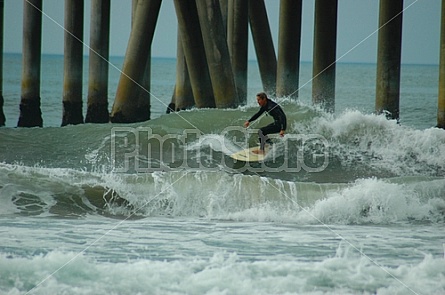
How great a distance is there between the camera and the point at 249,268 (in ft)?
34.6

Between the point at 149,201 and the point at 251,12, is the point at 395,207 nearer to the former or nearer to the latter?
the point at 149,201

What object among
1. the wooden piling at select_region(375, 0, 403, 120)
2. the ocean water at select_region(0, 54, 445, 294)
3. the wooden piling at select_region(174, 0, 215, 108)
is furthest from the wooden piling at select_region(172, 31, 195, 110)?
the wooden piling at select_region(375, 0, 403, 120)

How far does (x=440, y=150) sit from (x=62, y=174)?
7426mm

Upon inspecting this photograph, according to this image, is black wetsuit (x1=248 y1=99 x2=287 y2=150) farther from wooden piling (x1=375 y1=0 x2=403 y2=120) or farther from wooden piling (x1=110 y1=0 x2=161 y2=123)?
wooden piling (x1=110 y1=0 x2=161 y2=123)

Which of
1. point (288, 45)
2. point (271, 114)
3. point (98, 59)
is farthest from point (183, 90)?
point (271, 114)

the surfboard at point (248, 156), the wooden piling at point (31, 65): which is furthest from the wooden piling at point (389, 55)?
the wooden piling at point (31, 65)

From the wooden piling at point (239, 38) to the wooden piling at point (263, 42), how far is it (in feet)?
1.83

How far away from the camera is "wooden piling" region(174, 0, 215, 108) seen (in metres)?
19.8

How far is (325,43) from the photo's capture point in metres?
19.5

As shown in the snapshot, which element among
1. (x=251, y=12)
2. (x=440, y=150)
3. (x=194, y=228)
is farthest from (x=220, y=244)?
→ (x=251, y=12)

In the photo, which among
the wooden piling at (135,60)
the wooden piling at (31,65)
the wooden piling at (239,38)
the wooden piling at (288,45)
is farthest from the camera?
the wooden piling at (31,65)

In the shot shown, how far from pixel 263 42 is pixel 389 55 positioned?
5304mm

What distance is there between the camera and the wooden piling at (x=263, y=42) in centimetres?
2341

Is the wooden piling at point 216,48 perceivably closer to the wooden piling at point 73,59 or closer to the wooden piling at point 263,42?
the wooden piling at point 263,42
